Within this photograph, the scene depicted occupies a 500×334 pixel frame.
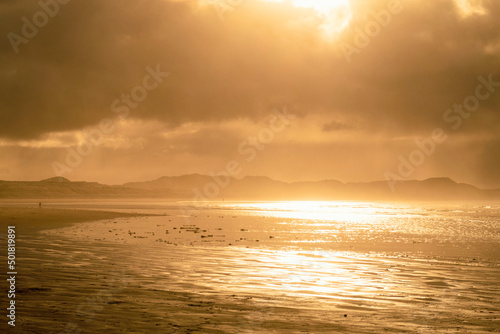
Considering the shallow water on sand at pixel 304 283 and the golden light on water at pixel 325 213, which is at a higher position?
the golden light on water at pixel 325 213

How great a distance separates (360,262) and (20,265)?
19203mm

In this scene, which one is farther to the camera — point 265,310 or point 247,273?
point 247,273

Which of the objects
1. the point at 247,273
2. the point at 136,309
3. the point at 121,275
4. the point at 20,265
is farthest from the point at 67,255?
the point at 136,309

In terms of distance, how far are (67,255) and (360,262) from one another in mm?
17990

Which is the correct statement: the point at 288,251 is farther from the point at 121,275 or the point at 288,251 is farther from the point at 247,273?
the point at 121,275

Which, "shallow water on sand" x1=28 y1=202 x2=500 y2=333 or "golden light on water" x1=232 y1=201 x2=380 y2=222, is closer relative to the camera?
"shallow water on sand" x1=28 y1=202 x2=500 y2=333

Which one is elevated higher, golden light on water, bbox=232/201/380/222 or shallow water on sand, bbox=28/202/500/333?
golden light on water, bbox=232/201/380/222

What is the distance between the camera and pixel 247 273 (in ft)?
78.7

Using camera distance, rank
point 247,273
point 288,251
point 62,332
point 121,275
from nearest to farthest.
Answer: point 62,332 → point 121,275 → point 247,273 → point 288,251

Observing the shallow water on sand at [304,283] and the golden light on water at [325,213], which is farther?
the golden light on water at [325,213]

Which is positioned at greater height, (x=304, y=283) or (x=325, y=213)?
(x=325, y=213)

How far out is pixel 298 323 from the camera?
14484 mm

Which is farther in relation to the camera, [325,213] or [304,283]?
[325,213]

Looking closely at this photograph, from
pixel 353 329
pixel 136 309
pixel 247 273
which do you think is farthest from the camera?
pixel 247 273
